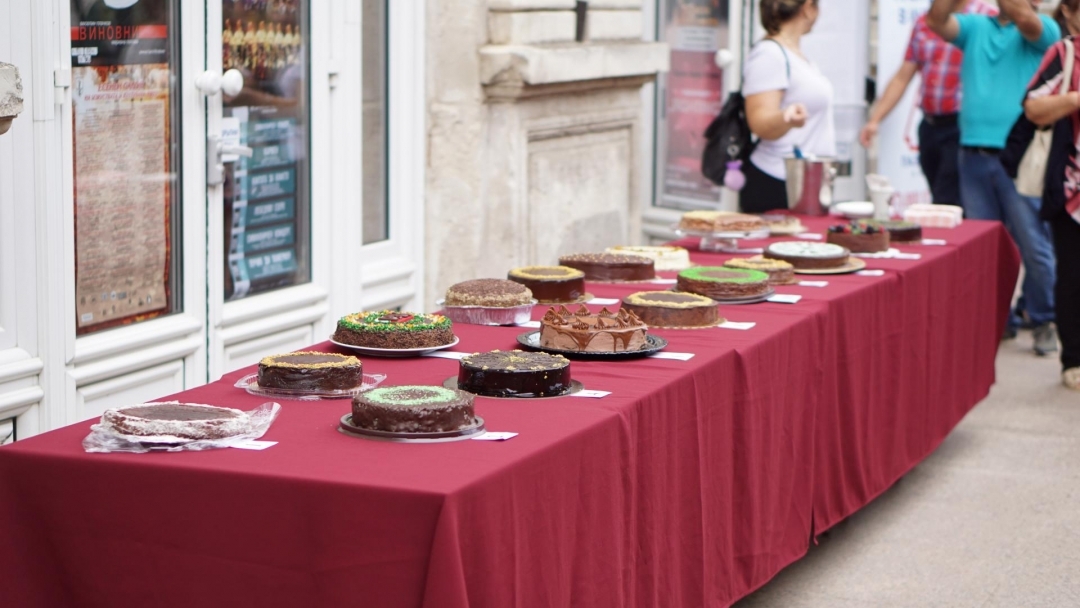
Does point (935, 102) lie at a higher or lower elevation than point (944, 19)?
lower

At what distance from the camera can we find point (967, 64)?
7133mm

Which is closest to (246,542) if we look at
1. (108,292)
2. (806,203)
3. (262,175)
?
(108,292)

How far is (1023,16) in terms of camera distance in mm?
6586

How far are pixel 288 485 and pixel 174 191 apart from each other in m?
2.54

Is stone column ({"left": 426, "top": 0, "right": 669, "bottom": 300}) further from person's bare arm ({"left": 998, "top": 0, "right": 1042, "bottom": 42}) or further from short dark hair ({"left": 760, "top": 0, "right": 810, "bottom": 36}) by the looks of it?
person's bare arm ({"left": 998, "top": 0, "right": 1042, "bottom": 42})

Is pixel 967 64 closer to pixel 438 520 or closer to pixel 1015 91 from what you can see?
pixel 1015 91

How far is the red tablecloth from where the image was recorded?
7.49 feet

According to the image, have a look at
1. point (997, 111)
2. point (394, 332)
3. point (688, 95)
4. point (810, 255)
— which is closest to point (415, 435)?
point (394, 332)

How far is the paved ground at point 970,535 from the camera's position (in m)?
4.11

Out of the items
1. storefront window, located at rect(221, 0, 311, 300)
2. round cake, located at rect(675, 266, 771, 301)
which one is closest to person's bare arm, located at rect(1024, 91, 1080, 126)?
round cake, located at rect(675, 266, 771, 301)

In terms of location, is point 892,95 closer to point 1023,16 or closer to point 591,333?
point 1023,16

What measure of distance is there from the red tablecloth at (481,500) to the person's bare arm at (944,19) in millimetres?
3250

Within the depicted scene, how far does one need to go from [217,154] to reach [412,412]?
2.48m

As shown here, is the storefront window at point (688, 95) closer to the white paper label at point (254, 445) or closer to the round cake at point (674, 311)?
the round cake at point (674, 311)
